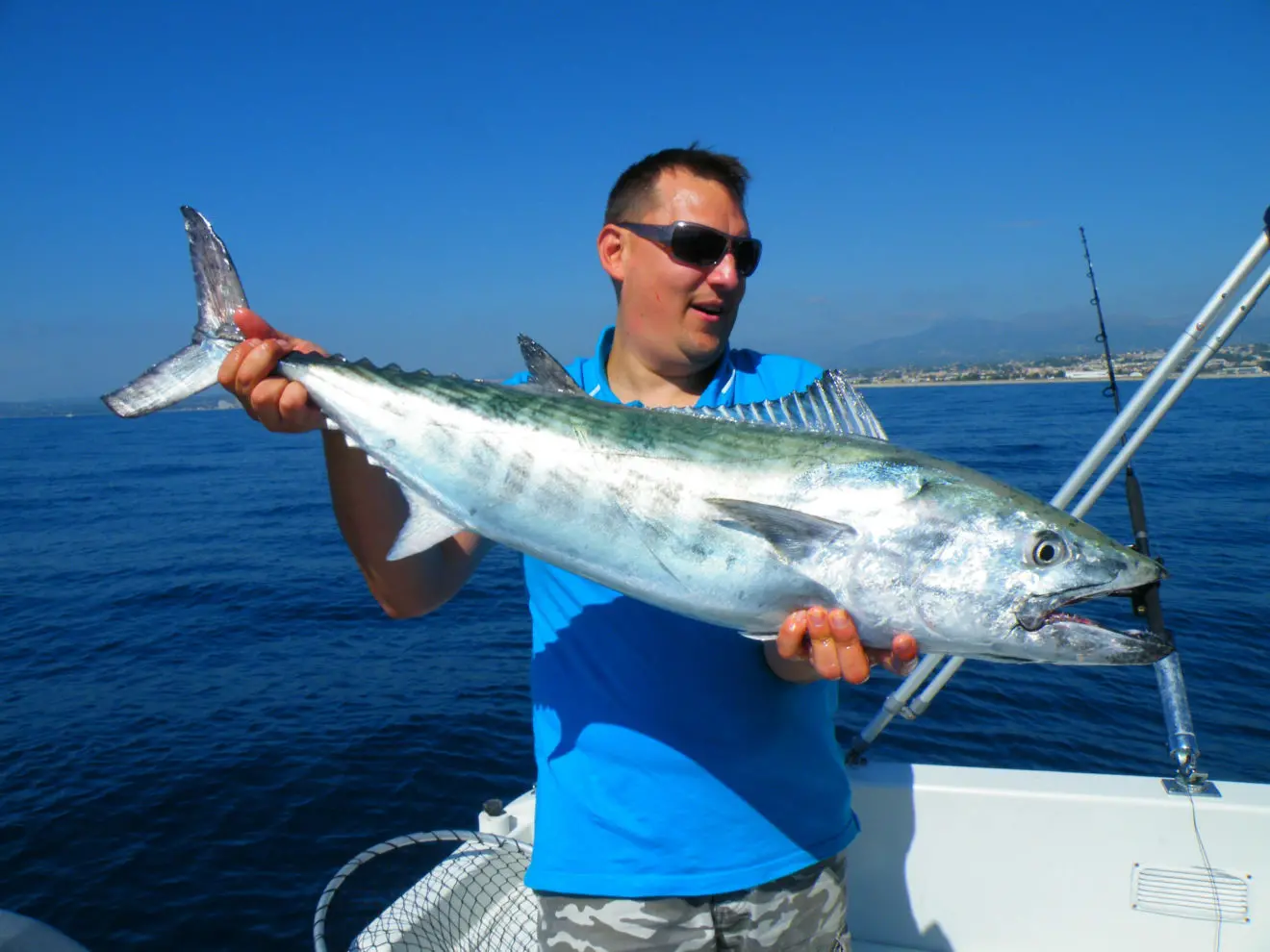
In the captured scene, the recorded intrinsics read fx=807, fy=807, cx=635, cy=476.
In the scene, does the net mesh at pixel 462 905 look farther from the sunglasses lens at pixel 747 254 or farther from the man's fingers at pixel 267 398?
the sunglasses lens at pixel 747 254

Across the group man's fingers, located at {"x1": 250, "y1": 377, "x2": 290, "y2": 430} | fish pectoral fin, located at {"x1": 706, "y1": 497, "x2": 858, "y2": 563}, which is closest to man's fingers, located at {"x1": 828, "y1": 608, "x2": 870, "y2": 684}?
fish pectoral fin, located at {"x1": 706, "y1": 497, "x2": 858, "y2": 563}

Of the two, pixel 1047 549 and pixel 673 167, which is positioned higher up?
pixel 673 167

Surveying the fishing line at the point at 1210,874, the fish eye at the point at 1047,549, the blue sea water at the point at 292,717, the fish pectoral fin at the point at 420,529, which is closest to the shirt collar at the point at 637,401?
the fish pectoral fin at the point at 420,529

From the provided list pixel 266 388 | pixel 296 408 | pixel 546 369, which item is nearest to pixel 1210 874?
pixel 546 369

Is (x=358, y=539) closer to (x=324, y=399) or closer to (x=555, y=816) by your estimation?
(x=324, y=399)

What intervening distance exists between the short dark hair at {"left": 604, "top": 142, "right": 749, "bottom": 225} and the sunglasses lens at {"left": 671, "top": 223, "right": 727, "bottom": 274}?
0.20 meters

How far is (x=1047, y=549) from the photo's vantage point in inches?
81.1

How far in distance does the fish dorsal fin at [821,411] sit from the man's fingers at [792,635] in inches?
25.3

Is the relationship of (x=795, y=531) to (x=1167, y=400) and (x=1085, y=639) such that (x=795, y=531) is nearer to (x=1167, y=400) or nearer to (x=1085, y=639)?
(x=1085, y=639)

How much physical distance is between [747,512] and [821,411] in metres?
0.56

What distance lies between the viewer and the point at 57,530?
2298 centimetres

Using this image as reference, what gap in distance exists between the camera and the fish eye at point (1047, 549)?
80.7 inches

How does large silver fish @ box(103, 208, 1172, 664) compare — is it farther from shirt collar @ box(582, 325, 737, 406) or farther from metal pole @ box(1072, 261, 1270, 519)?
metal pole @ box(1072, 261, 1270, 519)

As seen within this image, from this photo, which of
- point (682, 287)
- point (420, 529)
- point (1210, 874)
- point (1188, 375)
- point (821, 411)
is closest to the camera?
point (420, 529)
